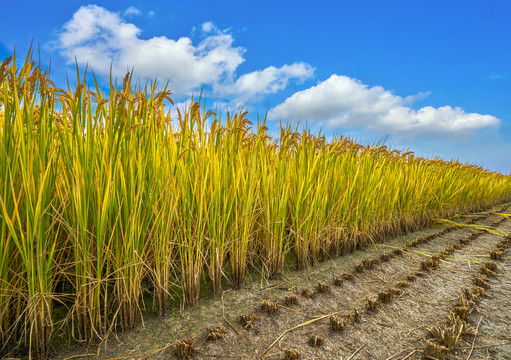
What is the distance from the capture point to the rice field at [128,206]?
4.36ft

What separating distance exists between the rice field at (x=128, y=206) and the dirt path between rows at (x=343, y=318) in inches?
5.7

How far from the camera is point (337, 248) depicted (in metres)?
3.05

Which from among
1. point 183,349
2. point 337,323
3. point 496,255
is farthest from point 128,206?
point 496,255

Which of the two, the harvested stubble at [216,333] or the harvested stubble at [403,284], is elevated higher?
the harvested stubble at [216,333]

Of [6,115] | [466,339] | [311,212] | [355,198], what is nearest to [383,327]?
[466,339]

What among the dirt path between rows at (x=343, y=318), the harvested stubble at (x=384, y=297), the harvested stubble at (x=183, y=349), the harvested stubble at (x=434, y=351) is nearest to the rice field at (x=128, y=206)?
the dirt path between rows at (x=343, y=318)

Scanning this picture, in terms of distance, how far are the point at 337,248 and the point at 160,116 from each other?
2221 millimetres

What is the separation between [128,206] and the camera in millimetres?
1523

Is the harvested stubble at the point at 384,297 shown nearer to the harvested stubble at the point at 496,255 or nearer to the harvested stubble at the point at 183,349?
the harvested stubble at the point at 183,349

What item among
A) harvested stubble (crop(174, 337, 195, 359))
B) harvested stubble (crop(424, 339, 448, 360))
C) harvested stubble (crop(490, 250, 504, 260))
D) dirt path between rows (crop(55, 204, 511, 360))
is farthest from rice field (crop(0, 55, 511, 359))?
harvested stubble (crop(490, 250, 504, 260))

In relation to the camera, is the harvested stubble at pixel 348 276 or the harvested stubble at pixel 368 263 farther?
the harvested stubble at pixel 368 263

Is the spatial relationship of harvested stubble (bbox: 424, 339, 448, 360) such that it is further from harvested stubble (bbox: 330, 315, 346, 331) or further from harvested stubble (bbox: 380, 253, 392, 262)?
harvested stubble (bbox: 380, 253, 392, 262)

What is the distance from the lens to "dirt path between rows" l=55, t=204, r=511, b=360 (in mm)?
1572

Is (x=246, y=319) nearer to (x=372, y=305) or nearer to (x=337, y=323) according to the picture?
(x=337, y=323)
